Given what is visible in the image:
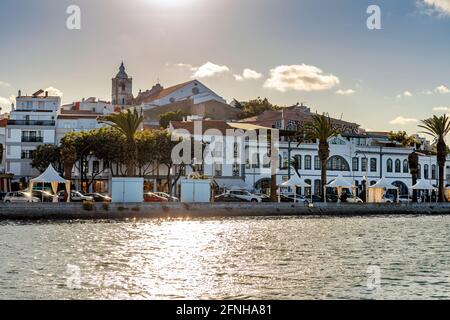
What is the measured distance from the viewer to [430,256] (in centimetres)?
3550

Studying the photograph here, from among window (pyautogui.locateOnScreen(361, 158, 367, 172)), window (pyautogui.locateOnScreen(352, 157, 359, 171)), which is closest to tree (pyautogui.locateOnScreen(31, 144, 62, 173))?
window (pyautogui.locateOnScreen(352, 157, 359, 171))

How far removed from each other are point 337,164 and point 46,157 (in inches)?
1559

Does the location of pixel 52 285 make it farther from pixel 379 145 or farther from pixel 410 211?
pixel 379 145

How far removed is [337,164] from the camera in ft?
330

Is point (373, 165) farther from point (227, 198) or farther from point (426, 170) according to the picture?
point (227, 198)

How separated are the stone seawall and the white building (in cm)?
4643

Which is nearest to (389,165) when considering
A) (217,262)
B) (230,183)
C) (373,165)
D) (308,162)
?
(373,165)

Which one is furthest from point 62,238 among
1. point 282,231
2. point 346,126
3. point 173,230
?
point 346,126

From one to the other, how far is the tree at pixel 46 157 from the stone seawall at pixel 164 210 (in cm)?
3614

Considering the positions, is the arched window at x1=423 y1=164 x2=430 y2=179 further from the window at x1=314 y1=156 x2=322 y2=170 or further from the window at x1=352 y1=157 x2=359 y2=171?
the window at x1=314 y1=156 x2=322 y2=170

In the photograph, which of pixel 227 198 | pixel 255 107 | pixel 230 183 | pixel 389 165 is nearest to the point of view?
pixel 227 198

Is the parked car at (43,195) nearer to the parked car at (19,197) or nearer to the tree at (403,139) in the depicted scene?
the parked car at (19,197)

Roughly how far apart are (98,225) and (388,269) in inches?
1078

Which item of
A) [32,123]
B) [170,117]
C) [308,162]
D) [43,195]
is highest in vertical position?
[170,117]
